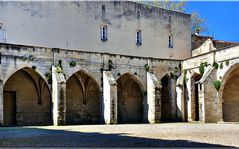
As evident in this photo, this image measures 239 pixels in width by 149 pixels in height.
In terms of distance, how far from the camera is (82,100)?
28359 millimetres

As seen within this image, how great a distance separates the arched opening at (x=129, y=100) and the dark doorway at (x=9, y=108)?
877 centimetres

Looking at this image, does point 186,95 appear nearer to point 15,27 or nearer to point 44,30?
point 44,30

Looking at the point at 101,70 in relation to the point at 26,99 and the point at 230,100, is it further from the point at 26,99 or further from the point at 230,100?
the point at 230,100

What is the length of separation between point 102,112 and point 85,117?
8.39ft

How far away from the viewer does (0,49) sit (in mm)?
22281

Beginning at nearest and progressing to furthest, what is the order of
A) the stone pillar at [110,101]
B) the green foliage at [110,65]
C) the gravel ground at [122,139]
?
the gravel ground at [122,139]
the stone pillar at [110,101]
the green foliage at [110,65]

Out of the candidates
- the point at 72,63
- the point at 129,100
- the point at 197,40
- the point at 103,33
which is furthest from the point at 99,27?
the point at 197,40

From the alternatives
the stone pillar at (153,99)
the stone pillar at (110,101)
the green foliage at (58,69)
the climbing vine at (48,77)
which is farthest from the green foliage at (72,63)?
the stone pillar at (153,99)

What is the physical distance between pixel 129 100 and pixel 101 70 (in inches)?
210

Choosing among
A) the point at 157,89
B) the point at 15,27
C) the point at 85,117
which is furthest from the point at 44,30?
the point at 157,89

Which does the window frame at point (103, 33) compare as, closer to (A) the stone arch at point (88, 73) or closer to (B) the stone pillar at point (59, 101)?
(A) the stone arch at point (88, 73)

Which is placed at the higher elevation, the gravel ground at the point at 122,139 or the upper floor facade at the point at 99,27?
the upper floor facade at the point at 99,27

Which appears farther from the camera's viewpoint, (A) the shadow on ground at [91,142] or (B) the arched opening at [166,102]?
(B) the arched opening at [166,102]

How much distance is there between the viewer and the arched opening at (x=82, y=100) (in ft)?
90.5
